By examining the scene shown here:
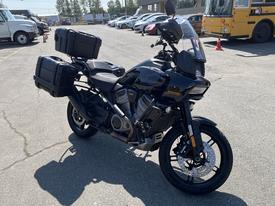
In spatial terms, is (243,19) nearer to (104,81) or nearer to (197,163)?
(104,81)

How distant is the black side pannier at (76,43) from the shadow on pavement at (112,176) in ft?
4.35

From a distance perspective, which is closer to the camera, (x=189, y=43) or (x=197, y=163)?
(x=189, y=43)

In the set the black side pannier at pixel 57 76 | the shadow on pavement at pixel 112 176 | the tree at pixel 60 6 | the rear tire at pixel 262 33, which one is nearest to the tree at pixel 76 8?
the tree at pixel 60 6

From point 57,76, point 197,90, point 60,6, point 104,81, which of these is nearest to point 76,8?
point 60,6

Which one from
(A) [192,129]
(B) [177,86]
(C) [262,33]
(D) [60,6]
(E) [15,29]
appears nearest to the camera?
(B) [177,86]

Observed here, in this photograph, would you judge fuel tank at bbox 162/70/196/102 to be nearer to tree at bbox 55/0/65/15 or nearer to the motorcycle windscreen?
the motorcycle windscreen

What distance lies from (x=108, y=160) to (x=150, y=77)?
1446mm

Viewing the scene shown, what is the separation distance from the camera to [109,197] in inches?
135

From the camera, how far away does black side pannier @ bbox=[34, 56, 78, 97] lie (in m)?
4.45

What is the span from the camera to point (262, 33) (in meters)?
14.9

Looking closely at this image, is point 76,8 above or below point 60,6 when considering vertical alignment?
below

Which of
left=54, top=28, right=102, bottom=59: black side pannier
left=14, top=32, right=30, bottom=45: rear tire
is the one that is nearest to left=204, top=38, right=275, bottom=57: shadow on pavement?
left=54, top=28, right=102, bottom=59: black side pannier

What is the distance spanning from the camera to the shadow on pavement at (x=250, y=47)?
12.3 meters

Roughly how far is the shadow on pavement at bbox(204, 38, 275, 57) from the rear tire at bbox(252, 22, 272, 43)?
27 centimetres
